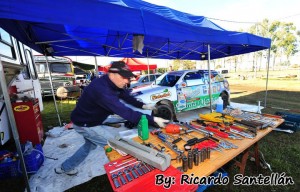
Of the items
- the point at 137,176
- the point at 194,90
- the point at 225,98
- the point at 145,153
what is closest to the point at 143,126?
the point at 145,153

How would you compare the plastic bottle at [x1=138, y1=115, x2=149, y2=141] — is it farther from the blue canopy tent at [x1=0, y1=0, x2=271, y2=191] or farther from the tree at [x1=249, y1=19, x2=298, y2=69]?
the tree at [x1=249, y1=19, x2=298, y2=69]

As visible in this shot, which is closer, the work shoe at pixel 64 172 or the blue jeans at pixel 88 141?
the blue jeans at pixel 88 141

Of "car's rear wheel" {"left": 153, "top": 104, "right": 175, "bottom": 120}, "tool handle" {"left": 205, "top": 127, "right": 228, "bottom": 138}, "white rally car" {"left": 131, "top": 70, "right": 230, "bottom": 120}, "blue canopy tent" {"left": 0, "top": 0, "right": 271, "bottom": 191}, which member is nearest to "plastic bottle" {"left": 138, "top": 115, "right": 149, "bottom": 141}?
"tool handle" {"left": 205, "top": 127, "right": 228, "bottom": 138}

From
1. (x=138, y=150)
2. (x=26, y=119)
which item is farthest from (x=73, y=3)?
(x=26, y=119)

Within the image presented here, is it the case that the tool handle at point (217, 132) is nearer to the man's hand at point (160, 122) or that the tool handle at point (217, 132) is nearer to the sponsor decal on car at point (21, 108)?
the man's hand at point (160, 122)

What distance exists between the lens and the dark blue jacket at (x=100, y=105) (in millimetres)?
1921

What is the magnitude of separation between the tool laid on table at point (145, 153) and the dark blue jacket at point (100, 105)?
12.4 inches

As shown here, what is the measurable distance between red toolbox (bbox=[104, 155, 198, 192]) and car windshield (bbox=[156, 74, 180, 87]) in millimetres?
4242

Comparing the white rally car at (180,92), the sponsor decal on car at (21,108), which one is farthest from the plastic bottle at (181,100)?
the sponsor decal on car at (21,108)

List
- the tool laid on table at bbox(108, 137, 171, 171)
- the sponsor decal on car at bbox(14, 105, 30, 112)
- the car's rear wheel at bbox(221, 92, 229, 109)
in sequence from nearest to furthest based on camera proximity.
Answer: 1. the tool laid on table at bbox(108, 137, 171, 171)
2. the sponsor decal on car at bbox(14, 105, 30, 112)
3. the car's rear wheel at bbox(221, 92, 229, 109)

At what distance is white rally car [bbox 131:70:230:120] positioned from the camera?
5082 mm

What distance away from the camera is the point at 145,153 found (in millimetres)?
1528

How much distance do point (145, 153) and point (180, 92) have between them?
163 inches

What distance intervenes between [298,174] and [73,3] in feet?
14.1
